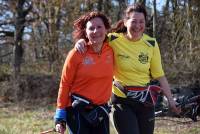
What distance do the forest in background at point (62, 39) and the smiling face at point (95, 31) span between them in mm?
8846

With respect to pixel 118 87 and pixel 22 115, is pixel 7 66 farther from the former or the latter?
pixel 118 87

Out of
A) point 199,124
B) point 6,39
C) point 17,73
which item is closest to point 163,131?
point 199,124

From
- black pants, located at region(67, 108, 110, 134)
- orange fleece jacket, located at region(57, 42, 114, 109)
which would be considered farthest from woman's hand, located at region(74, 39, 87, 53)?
black pants, located at region(67, 108, 110, 134)

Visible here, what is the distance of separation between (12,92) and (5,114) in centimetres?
398

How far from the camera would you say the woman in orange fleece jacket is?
439cm

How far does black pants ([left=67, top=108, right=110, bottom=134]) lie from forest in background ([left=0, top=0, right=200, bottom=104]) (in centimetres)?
879

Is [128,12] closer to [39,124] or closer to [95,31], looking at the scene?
[95,31]

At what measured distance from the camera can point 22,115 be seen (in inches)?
487

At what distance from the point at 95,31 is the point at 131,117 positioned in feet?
3.11

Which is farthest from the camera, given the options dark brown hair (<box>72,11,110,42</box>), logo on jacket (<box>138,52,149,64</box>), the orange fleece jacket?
logo on jacket (<box>138,52,149,64</box>)

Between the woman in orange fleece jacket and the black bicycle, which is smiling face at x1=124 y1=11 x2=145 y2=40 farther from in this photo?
the black bicycle

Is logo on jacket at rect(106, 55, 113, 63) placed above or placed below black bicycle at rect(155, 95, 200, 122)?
above

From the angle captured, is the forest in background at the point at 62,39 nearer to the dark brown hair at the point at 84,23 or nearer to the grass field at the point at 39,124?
the grass field at the point at 39,124

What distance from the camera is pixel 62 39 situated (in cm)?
1641
